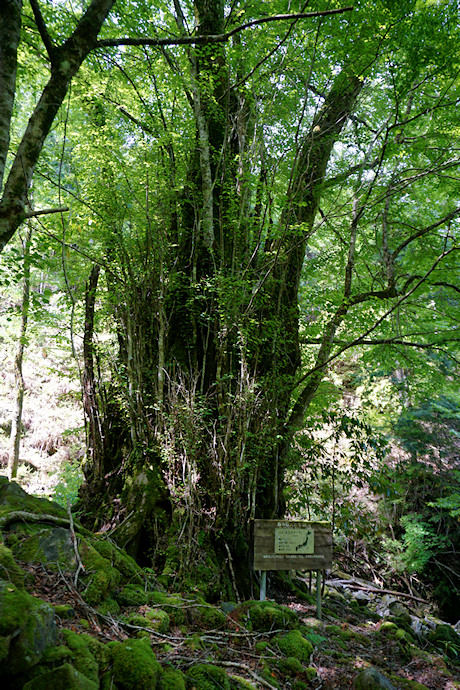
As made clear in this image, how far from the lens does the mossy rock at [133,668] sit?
1851mm

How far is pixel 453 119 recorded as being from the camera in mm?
5680

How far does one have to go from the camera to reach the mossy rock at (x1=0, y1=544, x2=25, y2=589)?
199 cm

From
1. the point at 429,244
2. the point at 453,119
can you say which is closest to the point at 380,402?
the point at 429,244

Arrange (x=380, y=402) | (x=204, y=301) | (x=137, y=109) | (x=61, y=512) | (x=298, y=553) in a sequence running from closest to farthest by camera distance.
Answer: (x=61, y=512) → (x=298, y=553) → (x=204, y=301) → (x=137, y=109) → (x=380, y=402)

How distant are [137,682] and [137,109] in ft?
25.4

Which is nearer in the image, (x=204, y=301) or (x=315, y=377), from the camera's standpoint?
(x=204, y=301)

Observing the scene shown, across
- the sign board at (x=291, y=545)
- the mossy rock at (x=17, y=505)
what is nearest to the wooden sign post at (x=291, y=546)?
the sign board at (x=291, y=545)

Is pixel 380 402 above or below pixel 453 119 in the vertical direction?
below

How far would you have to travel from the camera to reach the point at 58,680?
4.82ft

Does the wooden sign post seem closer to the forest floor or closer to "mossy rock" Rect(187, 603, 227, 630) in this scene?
the forest floor

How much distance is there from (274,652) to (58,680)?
234 cm

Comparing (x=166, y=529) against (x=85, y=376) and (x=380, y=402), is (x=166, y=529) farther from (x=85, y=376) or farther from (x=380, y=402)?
(x=380, y=402)

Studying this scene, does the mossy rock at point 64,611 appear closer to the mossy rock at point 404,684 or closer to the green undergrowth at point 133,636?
the green undergrowth at point 133,636

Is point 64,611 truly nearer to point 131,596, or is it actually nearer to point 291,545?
point 131,596
